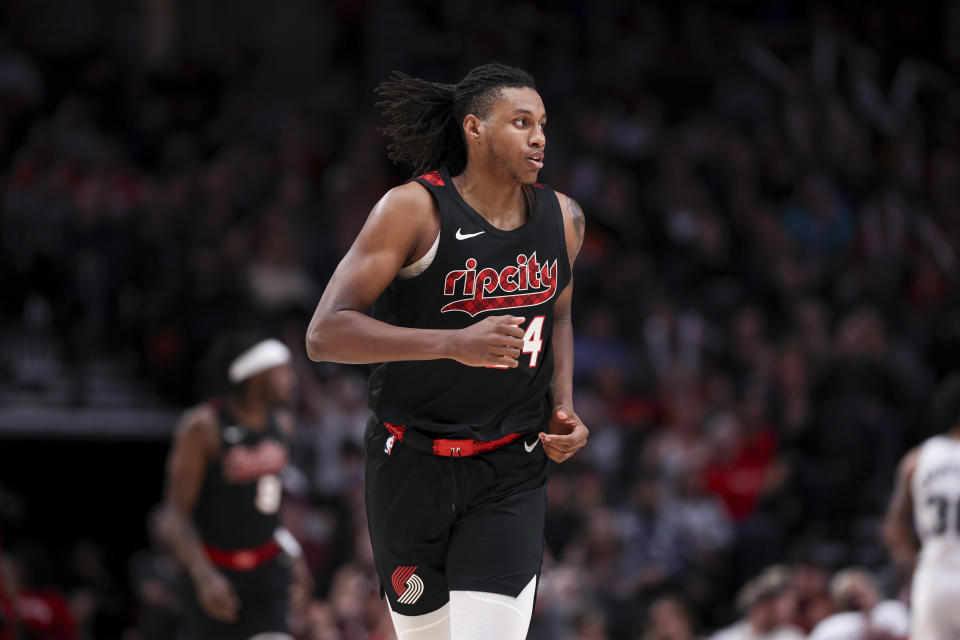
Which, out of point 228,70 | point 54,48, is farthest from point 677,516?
point 54,48

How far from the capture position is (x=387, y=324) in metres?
3.63

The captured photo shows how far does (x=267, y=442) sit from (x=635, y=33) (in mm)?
8316

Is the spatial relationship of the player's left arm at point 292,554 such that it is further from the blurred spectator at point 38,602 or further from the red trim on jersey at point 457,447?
the blurred spectator at point 38,602

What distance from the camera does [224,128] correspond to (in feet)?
43.4

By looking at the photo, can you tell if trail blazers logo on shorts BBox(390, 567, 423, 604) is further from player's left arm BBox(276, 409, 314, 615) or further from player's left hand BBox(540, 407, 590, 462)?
player's left arm BBox(276, 409, 314, 615)

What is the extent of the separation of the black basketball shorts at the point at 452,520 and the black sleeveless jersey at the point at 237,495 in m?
2.34

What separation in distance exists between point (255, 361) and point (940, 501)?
10.9ft

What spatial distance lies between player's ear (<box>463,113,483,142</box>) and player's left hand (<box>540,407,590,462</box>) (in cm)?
87

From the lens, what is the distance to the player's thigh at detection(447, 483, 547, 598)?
382 centimetres

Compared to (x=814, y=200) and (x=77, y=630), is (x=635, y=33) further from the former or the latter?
(x=77, y=630)

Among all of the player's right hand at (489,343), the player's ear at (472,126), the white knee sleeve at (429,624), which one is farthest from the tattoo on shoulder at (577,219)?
the white knee sleeve at (429,624)

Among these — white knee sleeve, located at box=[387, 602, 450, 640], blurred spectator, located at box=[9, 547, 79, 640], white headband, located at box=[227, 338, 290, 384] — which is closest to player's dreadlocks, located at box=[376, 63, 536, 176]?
white knee sleeve, located at box=[387, 602, 450, 640]

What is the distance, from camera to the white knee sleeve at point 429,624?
402cm

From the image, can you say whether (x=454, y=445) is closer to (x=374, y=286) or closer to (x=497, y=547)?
(x=497, y=547)
